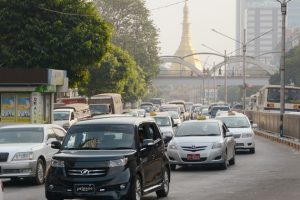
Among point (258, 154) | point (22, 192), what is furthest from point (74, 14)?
point (22, 192)

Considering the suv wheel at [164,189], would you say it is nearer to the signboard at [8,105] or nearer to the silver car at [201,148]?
the silver car at [201,148]

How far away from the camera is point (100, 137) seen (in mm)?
16562

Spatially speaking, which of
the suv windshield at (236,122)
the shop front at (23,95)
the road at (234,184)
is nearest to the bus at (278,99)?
the shop front at (23,95)

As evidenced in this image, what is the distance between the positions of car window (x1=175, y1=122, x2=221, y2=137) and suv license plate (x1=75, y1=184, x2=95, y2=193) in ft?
38.1

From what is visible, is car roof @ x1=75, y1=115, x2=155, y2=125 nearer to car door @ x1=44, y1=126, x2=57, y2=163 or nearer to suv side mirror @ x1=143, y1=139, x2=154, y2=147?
suv side mirror @ x1=143, y1=139, x2=154, y2=147

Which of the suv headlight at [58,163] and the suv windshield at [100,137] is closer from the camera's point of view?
the suv headlight at [58,163]

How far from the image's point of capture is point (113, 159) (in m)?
15.5

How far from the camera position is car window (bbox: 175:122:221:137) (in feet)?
87.9

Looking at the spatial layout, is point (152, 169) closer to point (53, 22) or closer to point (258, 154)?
point (258, 154)

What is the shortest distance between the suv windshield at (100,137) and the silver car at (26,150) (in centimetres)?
459

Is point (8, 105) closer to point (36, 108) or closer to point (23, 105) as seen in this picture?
point (23, 105)

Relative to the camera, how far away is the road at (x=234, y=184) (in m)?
18.2

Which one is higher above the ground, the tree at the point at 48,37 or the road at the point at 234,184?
the tree at the point at 48,37

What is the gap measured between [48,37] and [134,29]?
67377mm
